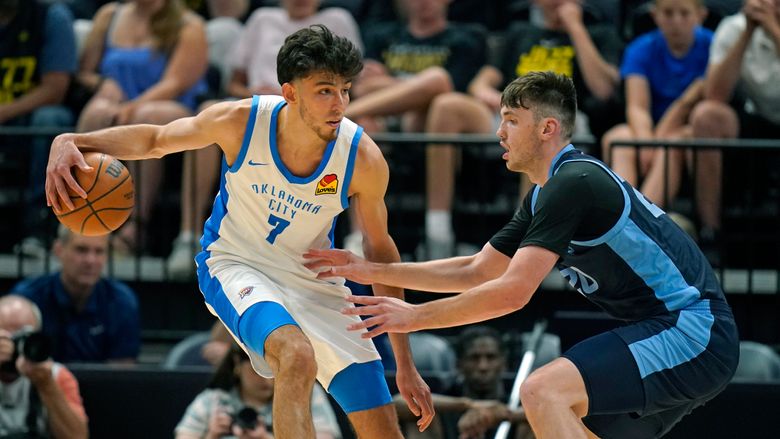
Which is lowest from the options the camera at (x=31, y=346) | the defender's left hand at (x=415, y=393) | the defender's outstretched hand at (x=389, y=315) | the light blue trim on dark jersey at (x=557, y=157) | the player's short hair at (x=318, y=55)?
the camera at (x=31, y=346)

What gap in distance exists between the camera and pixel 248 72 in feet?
30.4

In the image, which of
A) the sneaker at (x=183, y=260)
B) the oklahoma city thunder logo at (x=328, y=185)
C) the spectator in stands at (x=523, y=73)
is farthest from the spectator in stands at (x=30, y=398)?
the oklahoma city thunder logo at (x=328, y=185)

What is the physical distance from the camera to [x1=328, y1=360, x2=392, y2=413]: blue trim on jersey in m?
5.62

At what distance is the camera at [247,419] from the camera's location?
7.11 m

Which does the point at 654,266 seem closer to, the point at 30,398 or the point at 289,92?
the point at 289,92

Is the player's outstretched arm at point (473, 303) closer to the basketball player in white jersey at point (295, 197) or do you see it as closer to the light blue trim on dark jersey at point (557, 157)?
the light blue trim on dark jersey at point (557, 157)

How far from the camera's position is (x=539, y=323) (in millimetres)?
8445

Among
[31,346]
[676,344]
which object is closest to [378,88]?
[31,346]

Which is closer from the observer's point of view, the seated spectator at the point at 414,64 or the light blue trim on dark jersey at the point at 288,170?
the light blue trim on dark jersey at the point at 288,170

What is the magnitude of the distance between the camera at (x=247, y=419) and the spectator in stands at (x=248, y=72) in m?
1.64

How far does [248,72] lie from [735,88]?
3200 mm

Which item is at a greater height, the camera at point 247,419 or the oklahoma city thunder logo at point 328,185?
the oklahoma city thunder logo at point 328,185

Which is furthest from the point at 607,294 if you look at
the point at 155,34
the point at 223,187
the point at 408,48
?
the point at 155,34

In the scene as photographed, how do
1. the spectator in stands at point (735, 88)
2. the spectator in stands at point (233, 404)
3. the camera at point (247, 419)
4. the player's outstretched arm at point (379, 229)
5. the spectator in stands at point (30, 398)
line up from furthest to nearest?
the spectator in stands at point (735, 88)
the spectator in stands at point (30, 398)
the spectator in stands at point (233, 404)
the camera at point (247, 419)
the player's outstretched arm at point (379, 229)
